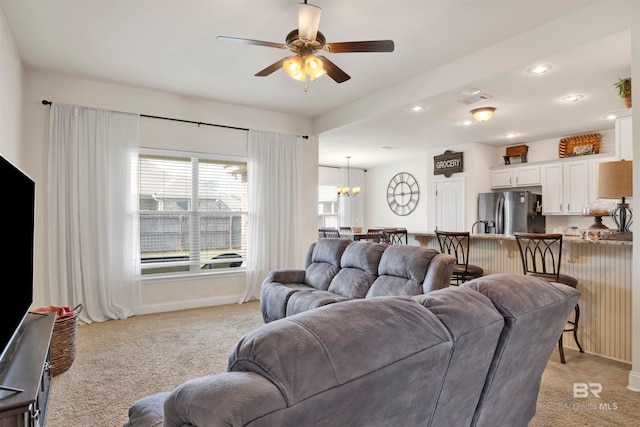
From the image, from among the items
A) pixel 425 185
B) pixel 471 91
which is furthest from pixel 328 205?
pixel 471 91

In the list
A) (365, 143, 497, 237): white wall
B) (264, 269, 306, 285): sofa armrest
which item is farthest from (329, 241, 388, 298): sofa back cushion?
(365, 143, 497, 237): white wall

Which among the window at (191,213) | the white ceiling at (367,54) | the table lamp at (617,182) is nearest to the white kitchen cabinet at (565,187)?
the white ceiling at (367,54)

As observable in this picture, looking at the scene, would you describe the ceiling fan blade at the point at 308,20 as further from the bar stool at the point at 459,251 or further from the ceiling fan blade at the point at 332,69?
the bar stool at the point at 459,251

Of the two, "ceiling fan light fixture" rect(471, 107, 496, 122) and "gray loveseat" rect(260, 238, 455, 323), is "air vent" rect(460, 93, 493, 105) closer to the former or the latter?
"ceiling fan light fixture" rect(471, 107, 496, 122)

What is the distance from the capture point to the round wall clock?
855 centimetres

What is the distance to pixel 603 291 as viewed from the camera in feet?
9.89

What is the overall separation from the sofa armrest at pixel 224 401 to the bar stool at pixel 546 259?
2.93 m

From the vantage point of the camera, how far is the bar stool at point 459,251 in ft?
12.1

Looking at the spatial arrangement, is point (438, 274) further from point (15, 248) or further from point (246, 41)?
point (15, 248)

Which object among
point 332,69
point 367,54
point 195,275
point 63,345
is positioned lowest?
point 63,345

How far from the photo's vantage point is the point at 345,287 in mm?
3305

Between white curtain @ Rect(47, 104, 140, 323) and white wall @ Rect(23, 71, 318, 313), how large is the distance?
0.37 ft

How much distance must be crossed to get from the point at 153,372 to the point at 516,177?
20.9 ft

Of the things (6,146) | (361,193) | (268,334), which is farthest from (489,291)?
(361,193)
